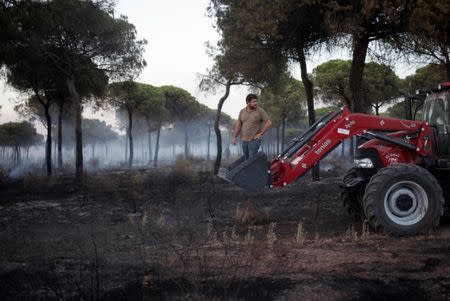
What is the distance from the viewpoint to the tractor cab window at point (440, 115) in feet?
22.6

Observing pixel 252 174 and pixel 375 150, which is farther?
pixel 375 150

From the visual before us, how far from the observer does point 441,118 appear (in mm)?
7004

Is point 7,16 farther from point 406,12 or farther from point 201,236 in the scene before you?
point 406,12

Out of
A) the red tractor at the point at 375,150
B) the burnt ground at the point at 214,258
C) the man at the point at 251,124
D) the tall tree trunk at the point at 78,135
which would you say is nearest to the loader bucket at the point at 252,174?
the red tractor at the point at 375,150

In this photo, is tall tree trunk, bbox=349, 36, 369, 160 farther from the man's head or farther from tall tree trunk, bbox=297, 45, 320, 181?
the man's head

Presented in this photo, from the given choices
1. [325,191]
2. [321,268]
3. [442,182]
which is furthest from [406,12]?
[321,268]

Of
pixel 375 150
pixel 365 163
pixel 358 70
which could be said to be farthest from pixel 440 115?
pixel 358 70

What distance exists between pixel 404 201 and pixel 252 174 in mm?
2280

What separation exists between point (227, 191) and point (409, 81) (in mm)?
Result: 20284

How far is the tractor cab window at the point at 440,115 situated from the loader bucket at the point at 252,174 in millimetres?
2797

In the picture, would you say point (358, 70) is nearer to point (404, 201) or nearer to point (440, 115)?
point (440, 115)

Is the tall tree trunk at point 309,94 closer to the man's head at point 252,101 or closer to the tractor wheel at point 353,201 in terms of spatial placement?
the man's head at point 252,101

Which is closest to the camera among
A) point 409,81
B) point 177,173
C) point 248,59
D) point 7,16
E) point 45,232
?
point 45,232

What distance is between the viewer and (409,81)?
29.2 meters
